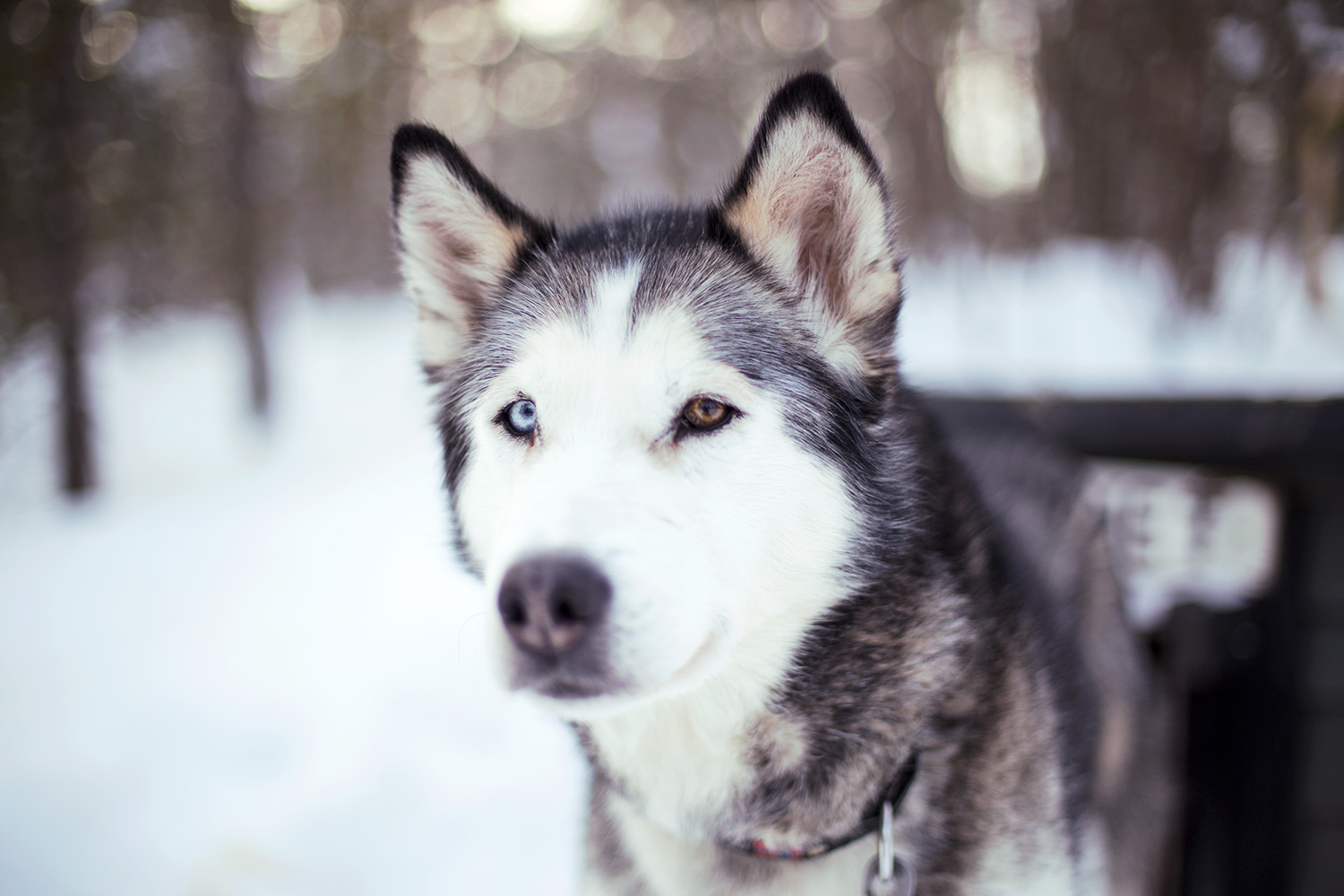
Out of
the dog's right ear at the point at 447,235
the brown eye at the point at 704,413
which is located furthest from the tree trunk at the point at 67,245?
the brown eye at the point at 704,413

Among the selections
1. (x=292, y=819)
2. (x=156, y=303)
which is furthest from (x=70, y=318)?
(x=292, y=819)

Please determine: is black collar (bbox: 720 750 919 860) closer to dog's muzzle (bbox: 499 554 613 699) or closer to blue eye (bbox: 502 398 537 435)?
dog's muzzle (bbox: 499 554 613 699)

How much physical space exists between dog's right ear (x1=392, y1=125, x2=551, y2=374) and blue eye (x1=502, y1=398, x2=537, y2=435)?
418 millimetres

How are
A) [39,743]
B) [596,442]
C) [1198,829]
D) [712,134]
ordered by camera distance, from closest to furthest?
[596,442] < [1198,829] < [39,743] < [712,134]

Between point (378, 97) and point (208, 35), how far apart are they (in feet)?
8.20

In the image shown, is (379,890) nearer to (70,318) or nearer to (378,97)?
(70,318)

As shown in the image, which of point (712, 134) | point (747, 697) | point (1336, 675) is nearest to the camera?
point (747, 697)

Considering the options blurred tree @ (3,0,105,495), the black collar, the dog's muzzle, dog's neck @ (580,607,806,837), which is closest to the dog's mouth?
the dog's muzzle

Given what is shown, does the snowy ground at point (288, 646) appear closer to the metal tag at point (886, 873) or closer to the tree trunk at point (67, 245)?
the tree trunk at point (67, 245)

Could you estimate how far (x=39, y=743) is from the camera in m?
3.28

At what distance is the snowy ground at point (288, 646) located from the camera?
2.64 meters

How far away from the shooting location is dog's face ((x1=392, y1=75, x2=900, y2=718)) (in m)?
1.11

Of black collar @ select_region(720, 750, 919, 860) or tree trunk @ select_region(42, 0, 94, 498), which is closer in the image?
black collar @ select_region(720, 750, 919, 860)

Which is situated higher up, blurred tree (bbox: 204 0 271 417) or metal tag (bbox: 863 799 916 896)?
blurred tree (bbox: 204 0 271 417)
